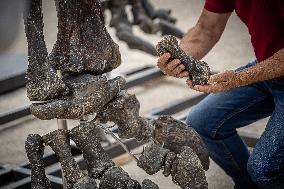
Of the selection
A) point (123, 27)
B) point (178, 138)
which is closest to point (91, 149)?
point (178, 138)

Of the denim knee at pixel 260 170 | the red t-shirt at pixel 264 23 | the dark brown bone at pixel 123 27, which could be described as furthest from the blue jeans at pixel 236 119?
the dark brown bone at pixel 123 27

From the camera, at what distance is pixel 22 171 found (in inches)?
98.4

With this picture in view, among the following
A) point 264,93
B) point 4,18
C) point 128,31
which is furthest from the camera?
point 128,31

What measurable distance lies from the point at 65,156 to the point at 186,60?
1.39ft

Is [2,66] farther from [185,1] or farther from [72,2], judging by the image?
[185,1]

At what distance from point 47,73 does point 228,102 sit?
0.97 metres

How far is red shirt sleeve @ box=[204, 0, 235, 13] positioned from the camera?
195 cm

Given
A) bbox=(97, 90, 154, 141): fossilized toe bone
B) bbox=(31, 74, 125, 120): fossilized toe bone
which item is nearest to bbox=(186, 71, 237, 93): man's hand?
bbox=(97, 90, 154, 141): fossilized toe bone

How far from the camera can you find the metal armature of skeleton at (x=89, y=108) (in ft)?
4.01

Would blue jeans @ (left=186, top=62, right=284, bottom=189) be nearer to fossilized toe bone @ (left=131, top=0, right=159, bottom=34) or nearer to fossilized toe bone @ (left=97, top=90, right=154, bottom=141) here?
fossilized toe bone @ (left=97, top=90, right=154, bottom=141)

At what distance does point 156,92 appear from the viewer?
381cm

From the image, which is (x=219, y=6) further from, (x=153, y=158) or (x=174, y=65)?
(x=153, y=158)

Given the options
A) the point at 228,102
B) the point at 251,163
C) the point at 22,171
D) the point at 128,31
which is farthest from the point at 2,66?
the point at 251,163

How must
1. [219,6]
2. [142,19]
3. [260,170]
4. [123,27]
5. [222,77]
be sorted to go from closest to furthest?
[222,77]
[260,170]
[219,6]
[123,27]
[142,19]
